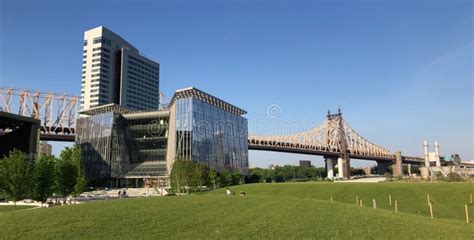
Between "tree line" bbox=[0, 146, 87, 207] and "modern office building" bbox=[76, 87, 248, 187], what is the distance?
1850 inches

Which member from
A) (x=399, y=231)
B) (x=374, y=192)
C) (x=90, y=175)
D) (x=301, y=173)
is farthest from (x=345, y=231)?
(x=301, y=173)

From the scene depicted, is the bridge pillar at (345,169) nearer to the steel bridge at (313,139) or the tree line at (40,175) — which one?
the steel bridge at (313,139)

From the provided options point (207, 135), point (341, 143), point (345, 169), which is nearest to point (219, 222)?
point (207, 135)

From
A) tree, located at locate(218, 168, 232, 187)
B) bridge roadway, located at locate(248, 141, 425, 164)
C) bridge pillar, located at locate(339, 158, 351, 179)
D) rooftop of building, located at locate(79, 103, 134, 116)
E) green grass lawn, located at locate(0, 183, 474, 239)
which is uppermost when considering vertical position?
rooftop of building, located at locate(79, 103, 134, 116)

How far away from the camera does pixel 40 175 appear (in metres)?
49.7

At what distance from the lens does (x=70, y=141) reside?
155 metres

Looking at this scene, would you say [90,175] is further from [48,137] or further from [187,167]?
[187,167]

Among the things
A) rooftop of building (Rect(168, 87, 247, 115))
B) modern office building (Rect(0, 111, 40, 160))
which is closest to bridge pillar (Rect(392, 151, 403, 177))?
rooftop of building (Rect(168, 87, 247, 115))

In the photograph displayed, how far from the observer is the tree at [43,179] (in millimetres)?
48594

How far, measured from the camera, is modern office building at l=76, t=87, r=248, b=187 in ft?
349

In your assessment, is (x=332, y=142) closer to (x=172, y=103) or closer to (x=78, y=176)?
(x=172, y=103)

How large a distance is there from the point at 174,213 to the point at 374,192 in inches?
1203

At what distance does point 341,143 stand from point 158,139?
8718cm

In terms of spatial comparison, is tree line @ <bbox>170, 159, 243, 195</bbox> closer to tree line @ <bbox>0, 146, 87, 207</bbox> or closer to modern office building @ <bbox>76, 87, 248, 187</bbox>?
tree line @ <bbox>0, 146, 87, 207</bbox>
